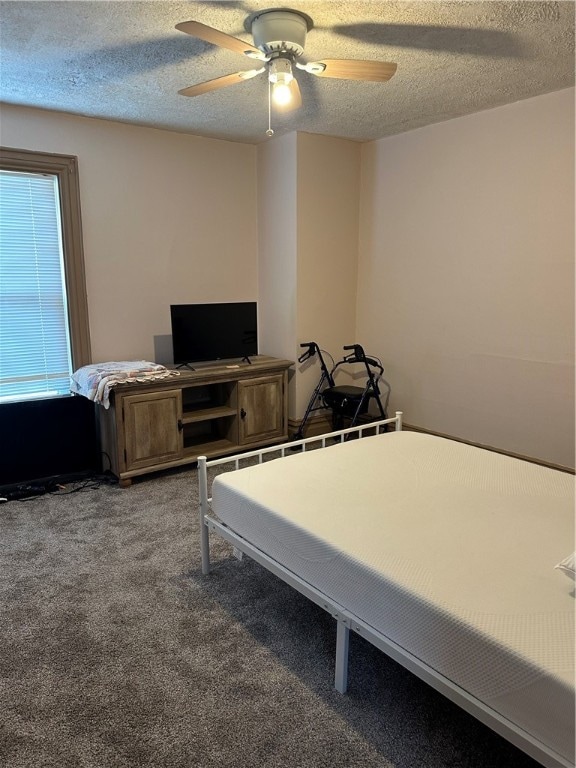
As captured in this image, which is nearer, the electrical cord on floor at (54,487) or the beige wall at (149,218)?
the electrical cord on floor at (54,487)

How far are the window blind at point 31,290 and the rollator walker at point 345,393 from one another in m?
2.04

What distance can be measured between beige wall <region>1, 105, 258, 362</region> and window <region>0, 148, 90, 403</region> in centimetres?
10

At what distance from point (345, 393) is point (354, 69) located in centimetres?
255

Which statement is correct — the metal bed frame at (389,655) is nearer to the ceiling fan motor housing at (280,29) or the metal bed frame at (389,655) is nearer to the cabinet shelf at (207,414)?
the cabinet shelf at (207,414)

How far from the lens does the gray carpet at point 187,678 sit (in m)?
1.64

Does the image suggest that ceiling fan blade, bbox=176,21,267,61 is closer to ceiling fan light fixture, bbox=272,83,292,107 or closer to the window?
ceiling fan light fixture, bbox=272,83,292,107

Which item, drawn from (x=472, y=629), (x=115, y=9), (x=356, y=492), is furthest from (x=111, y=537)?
(x=115, y=9)

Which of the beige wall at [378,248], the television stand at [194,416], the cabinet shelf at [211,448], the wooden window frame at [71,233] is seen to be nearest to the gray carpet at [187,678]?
the television stand at [194,416]

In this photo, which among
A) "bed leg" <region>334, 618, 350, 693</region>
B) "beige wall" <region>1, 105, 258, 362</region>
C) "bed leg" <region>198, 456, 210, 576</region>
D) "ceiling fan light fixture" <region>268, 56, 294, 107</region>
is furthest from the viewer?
"beige wall" <region>1, 105, 258, 362</region>

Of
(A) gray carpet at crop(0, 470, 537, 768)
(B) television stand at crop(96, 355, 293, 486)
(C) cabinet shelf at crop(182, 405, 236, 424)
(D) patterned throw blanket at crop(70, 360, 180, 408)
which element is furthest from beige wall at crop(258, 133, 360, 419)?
(A) gray carpet at crop(0, 470, 537, 768)

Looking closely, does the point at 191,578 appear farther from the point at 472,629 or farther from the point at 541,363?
the point at 541,363

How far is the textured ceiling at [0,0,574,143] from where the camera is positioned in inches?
87.1

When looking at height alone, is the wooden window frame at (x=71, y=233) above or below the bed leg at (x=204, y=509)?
above

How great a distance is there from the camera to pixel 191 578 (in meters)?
2.62
